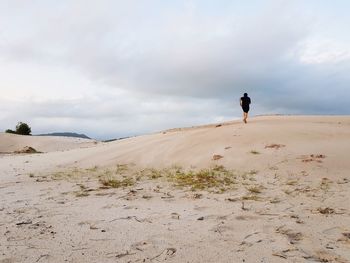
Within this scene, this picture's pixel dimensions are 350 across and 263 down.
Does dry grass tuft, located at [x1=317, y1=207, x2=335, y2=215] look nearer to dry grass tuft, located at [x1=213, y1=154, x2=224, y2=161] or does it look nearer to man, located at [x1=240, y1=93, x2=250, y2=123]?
dry grass tuft, located at [x1=213, y1=154, x2=224, y2=161]

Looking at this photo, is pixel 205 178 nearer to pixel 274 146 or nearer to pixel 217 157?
pixel 217 157

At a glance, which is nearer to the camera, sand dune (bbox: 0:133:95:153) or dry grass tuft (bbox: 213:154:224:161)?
dry grass tuft (bbox: 213:154:224:161)

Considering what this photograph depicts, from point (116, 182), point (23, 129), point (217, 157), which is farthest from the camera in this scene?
point (23, 129)

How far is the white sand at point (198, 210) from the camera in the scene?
206 inches

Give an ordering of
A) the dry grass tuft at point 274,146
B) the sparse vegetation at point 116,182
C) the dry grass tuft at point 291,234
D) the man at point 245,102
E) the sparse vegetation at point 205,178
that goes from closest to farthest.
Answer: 1. the dry grass tuft at point 291,234
2. the sparse vegetation at point 205,178
3. the sparse vegetation at point 116,182
4. the dry grass tuft at point 274,146
5. the man at point 245,102

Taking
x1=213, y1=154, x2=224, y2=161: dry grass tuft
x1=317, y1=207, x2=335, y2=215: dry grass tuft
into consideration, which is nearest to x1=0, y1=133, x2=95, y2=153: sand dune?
x1=213, y1=154, x2=224, y2=161: dry grass tuft

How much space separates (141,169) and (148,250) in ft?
25.0

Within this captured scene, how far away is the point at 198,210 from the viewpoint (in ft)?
24.0

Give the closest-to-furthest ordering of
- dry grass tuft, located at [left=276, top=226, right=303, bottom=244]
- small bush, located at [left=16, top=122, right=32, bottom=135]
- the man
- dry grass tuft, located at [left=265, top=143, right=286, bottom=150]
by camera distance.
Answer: dry grass tuft, located at [left=276, top=226, right=303, bottom=244]
dry grass tuft, located at [left=265, top=143, right=286, bottom=150]
the man
small bush, located at [left=16, top=122, right=32, bottom=135]

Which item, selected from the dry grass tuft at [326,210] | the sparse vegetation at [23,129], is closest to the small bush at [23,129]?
the sparse vegetation at [23,129]

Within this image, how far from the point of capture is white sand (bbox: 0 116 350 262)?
5.23m

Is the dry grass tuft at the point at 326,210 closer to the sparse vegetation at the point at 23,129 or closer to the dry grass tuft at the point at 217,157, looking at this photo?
the dry grass tuft at the point at 217,157

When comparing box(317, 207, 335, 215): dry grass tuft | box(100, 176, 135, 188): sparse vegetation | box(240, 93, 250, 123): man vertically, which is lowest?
box(317, 207, 335, 215): dry grass tuft

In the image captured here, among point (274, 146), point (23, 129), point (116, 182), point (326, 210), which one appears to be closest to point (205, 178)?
point (116, 182)
